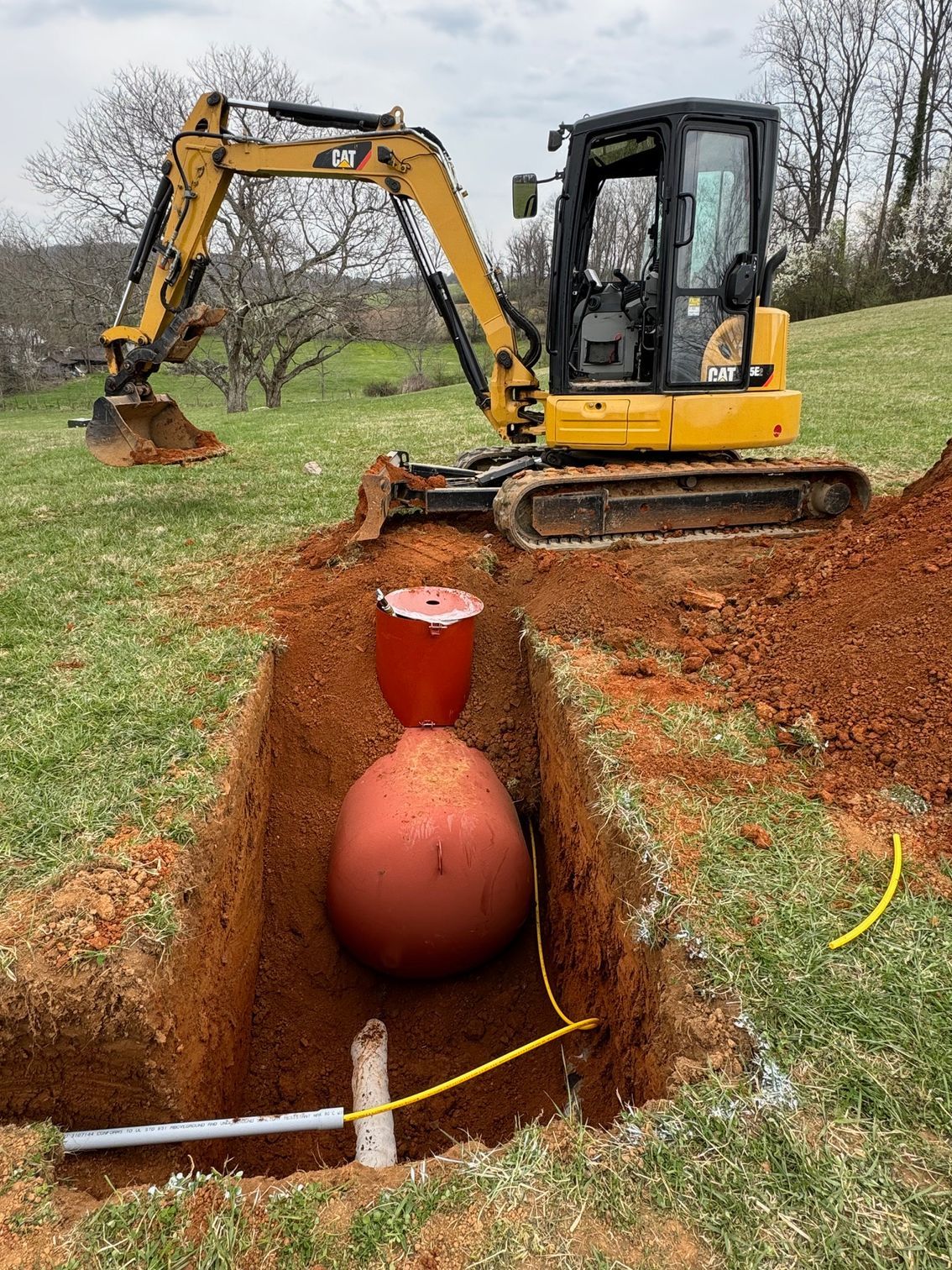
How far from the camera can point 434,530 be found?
243 inches

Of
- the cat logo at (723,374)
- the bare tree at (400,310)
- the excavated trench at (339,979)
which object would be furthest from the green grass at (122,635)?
the bare tree at (400,310)

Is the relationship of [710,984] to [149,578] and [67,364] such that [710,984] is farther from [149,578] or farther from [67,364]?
[67,364]

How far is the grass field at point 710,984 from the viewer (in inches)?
71.9

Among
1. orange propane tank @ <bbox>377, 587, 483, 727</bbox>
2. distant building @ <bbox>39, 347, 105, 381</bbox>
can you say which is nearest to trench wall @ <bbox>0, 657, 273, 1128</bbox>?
orange propane tank @ <bbox>377, 587, 483, 727</bbox>

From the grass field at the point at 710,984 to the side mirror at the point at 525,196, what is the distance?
11.6 ft

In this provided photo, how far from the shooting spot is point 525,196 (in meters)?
→ 5.74

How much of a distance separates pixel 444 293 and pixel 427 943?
5.58 meters

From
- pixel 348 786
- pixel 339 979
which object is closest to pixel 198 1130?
pixel 339 979

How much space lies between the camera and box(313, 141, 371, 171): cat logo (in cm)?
612

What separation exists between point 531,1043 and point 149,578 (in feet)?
15.0

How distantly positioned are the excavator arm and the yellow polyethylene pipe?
492 cm

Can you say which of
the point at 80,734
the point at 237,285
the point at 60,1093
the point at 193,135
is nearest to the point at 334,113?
the point at 193,135

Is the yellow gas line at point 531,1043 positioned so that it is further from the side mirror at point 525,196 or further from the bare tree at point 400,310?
the bare tree at point 400,310

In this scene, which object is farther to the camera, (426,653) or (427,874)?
(426,653)
